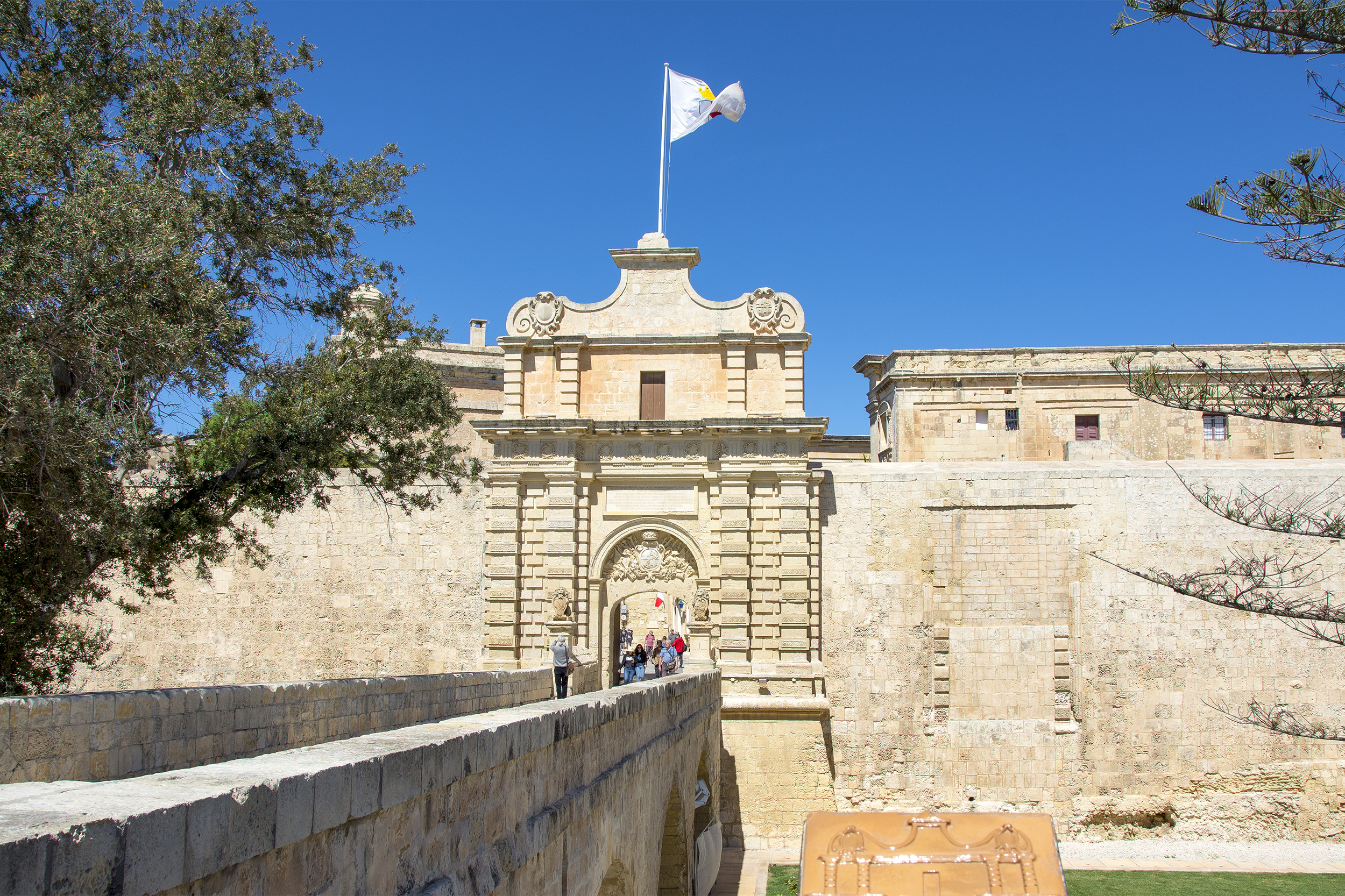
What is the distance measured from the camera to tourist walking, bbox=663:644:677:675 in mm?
18234

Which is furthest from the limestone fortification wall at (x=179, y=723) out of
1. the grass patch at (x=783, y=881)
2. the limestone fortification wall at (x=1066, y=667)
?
the limestone fortification wall at (x=1066, y=667)

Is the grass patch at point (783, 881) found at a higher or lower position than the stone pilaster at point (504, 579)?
lower

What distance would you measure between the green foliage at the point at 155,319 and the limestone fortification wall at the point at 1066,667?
806 centimetres

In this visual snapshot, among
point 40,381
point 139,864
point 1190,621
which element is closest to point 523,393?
point 40,381

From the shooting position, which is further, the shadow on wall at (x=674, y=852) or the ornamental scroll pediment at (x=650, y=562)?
the ornamental scroll pediment at (x=650, y=562)

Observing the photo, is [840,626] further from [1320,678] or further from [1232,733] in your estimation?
[1320,678]

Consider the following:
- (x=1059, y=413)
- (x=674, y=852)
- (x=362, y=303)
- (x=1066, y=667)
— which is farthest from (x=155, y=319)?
(x=1059, y=413)

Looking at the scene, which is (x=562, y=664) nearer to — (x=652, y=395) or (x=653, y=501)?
(x=653, y=501)

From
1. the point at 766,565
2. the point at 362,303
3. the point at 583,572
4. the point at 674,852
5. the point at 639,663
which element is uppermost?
the point at 362,303

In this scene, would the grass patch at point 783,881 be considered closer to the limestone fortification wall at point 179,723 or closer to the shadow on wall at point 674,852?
the shadow on wall at point 674,852

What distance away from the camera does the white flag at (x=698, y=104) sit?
19.2 meters

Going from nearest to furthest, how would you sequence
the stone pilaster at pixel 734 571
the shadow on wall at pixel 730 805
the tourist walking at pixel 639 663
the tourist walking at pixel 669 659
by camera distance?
1. the tourist walking at pixel 639 663
2. the shadow on wall at pixel 730 805
3. the stone pilaster at pixel 734 571
4. the tourist walking at pixel 669 659

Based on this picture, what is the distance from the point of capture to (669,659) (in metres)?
19.4

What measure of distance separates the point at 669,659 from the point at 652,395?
4.91 m
